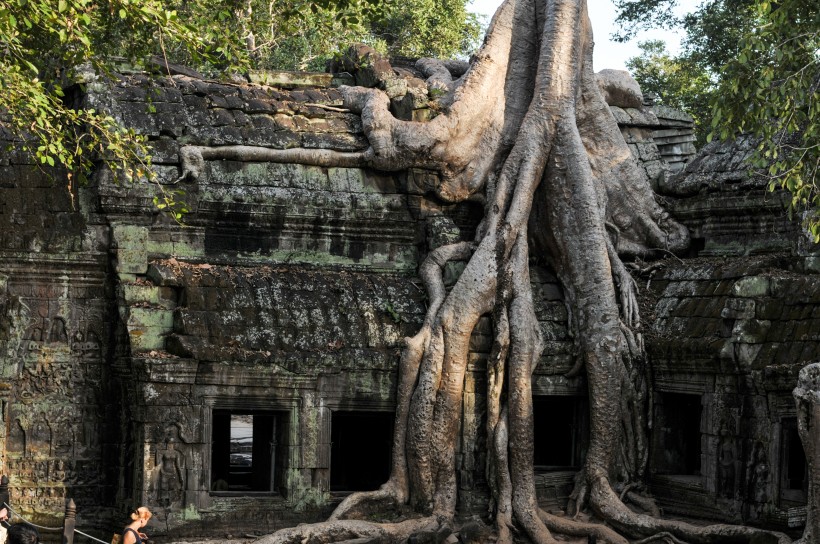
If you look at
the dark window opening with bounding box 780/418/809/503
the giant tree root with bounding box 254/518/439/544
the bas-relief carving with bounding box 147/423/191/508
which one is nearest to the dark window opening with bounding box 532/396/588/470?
the giant tree root with bounding box 254/518/439/544

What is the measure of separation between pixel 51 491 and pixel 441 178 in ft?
15.0

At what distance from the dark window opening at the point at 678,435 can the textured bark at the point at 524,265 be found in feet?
0.76

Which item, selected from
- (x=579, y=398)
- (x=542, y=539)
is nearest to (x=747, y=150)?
(x=579, y=398)

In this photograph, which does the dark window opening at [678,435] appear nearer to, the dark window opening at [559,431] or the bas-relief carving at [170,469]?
the dark window opening at [559,431]

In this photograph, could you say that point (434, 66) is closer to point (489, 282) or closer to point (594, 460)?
point (489, 282)

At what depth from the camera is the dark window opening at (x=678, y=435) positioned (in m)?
13.4

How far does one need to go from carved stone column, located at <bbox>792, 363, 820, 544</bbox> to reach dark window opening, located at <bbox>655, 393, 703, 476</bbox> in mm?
2537

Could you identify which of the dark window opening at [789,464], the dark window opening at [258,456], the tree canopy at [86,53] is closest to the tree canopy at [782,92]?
the dark window opening at [789,464]

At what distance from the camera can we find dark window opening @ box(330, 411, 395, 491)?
14.9m

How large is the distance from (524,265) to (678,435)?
211 centimetres

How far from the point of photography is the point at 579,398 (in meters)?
13.6

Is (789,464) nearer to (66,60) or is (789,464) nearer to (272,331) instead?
(272,331)

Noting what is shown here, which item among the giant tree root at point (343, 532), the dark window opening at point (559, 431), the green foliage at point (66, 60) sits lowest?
the giant tree root at point (343, 532)

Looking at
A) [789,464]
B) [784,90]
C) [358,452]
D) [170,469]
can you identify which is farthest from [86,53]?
[789,464]
